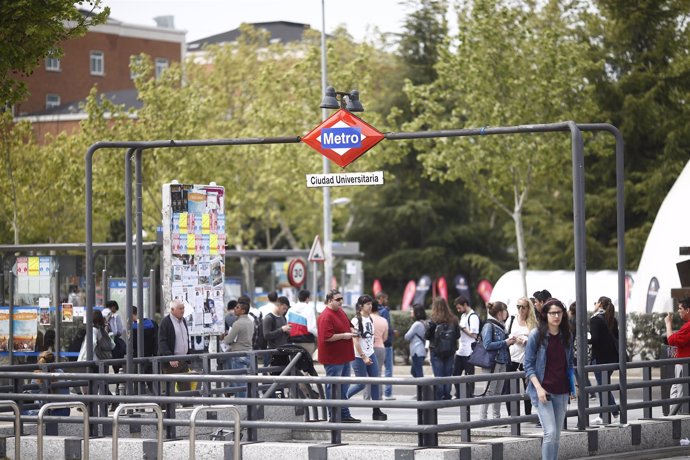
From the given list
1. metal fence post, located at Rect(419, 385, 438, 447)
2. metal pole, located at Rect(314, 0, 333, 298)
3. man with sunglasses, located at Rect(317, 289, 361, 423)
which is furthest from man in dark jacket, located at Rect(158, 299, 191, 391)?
metal pole, located at Rect(314, 0, 333, 298)

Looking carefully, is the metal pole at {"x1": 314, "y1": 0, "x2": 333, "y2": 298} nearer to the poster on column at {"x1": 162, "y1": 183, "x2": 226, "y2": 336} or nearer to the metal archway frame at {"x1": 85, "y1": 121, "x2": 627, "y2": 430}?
the poster on column at {"x1": 162, "y1": 183, "x2": 226, "y2": 336}

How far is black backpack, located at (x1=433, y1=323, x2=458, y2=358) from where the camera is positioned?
823 inches

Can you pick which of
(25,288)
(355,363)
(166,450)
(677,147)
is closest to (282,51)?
(677,147)

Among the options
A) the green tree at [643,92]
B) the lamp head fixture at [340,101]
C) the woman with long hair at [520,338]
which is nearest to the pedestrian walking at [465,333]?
the woman with long hair at [520,338]

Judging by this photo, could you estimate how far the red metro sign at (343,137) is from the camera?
57.2 ft

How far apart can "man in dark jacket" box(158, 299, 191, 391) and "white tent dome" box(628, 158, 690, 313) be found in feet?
54.9

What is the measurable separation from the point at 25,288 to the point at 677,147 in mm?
33250

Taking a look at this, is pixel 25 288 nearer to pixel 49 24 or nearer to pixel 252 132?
pixel 49 24

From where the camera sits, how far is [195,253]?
842 inches

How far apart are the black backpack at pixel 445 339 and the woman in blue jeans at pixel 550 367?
7214 mm

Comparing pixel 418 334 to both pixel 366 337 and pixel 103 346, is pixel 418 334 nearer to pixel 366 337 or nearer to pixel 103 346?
pixel 366 337

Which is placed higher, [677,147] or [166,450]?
[677,147]

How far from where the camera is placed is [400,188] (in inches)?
2569

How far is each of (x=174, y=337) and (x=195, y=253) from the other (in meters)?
1.67
